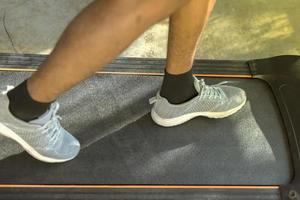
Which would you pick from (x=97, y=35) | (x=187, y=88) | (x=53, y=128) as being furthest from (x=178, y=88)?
(x=97, y=35)

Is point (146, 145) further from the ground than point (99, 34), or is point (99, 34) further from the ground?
point (99, 34)

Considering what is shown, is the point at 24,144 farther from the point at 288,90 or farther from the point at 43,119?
the point at 288,90

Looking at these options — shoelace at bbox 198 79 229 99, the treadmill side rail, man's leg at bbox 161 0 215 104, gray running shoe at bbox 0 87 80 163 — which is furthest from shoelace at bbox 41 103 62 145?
the treadmill side rail

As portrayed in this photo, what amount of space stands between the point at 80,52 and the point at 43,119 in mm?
325

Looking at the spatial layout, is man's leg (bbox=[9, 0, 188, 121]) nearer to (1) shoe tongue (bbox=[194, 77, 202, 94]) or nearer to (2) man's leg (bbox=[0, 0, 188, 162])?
(2) man's leg (bbox=[0, 0, 188, 162])

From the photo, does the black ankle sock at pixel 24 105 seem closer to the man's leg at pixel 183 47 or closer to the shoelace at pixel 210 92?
the man's leg at pixel 183 47

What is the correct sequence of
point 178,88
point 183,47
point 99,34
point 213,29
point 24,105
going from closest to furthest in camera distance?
point 99,34
point 24,105
point 183,47
point 178,88
point 213,29

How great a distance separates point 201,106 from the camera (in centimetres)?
136

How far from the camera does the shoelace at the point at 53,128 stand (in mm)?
1157

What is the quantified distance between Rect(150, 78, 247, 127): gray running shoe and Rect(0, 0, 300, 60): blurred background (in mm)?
295

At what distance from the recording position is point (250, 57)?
167 centimetres

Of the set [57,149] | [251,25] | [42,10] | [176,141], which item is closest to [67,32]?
[57,149]

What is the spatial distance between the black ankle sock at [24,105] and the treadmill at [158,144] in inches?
7.8

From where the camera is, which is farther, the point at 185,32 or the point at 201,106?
the point at 201,106
